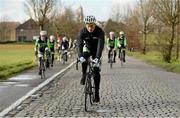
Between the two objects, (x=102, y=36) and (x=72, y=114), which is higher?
(x=102, y=36)

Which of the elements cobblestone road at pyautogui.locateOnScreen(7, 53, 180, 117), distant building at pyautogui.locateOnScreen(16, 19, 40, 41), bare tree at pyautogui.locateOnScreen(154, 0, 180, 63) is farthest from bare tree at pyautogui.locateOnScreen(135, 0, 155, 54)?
distant building at pyautogui.locateOnScreen(16, 19, 40, 41)

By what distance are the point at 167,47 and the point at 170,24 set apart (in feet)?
6.68

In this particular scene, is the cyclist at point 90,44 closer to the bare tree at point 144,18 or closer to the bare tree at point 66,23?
the bare tree at point 144,18

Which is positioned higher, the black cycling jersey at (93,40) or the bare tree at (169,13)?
the bare tree at (169,13)

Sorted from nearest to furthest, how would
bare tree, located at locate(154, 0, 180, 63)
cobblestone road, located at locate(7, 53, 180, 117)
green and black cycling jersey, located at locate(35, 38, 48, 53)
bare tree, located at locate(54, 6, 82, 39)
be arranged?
cobblestone road, located at locate(7, 53, 180, 117), green and black cycling jersey, located at locate(35, 38, 48, 53), bare tree, located at locate(154, 0, 180, 63), bare tree, located at locate(54, 6, 82, 39)

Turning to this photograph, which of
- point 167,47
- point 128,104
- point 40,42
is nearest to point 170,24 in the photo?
point 167,47

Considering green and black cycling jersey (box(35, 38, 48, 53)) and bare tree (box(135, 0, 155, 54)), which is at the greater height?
bare tree (box(135, 0, 155, 54))

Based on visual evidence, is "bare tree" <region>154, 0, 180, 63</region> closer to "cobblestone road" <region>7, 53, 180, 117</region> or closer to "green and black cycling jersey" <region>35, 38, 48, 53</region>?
"green and black cycling jersey" <region>35, 38, 48, 53</region>

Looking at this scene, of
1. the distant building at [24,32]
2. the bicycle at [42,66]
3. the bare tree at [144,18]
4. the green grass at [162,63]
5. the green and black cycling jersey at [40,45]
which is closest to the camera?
the bicycle at [42,66]

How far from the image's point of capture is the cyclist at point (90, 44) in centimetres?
1054

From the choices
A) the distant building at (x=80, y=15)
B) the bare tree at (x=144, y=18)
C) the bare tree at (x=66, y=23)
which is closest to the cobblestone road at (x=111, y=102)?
the bare tree at (x=144, y=18)

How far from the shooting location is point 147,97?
12.7 meters

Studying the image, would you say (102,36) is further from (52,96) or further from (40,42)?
(40,42)

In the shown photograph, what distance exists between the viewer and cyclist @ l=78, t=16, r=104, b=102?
34.6 feet
